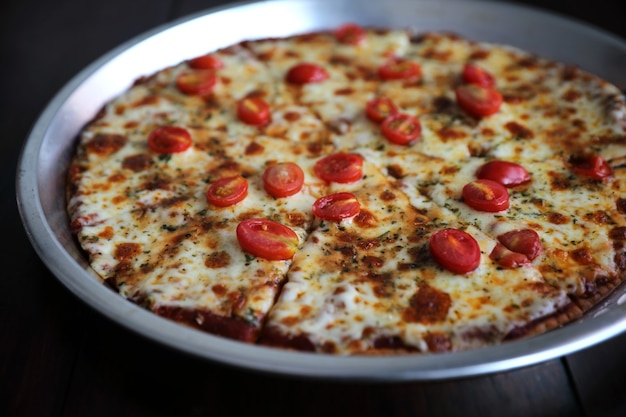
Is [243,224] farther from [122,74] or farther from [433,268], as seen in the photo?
[122,74]

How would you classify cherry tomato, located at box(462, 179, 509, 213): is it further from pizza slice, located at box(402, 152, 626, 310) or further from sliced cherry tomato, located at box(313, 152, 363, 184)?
sliced cherry tomato, located at box(313, 152, 363, 184)

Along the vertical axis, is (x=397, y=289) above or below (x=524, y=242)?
below

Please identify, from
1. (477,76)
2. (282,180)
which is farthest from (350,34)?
(282,180)

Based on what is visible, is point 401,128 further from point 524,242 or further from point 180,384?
point 180,384

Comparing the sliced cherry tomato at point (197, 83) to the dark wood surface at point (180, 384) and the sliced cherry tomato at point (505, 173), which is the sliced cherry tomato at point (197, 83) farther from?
the sliced cherry tomato at point (505, 173)

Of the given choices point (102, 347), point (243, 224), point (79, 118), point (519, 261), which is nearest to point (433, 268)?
point (519, 261)

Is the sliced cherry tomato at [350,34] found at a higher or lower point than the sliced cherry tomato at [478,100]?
lower

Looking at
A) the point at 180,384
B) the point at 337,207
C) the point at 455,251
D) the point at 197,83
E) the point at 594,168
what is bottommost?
the point at 180,384

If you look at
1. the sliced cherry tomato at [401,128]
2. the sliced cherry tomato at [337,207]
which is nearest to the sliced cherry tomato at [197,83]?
the sliced cherry tomato at [401,128]
